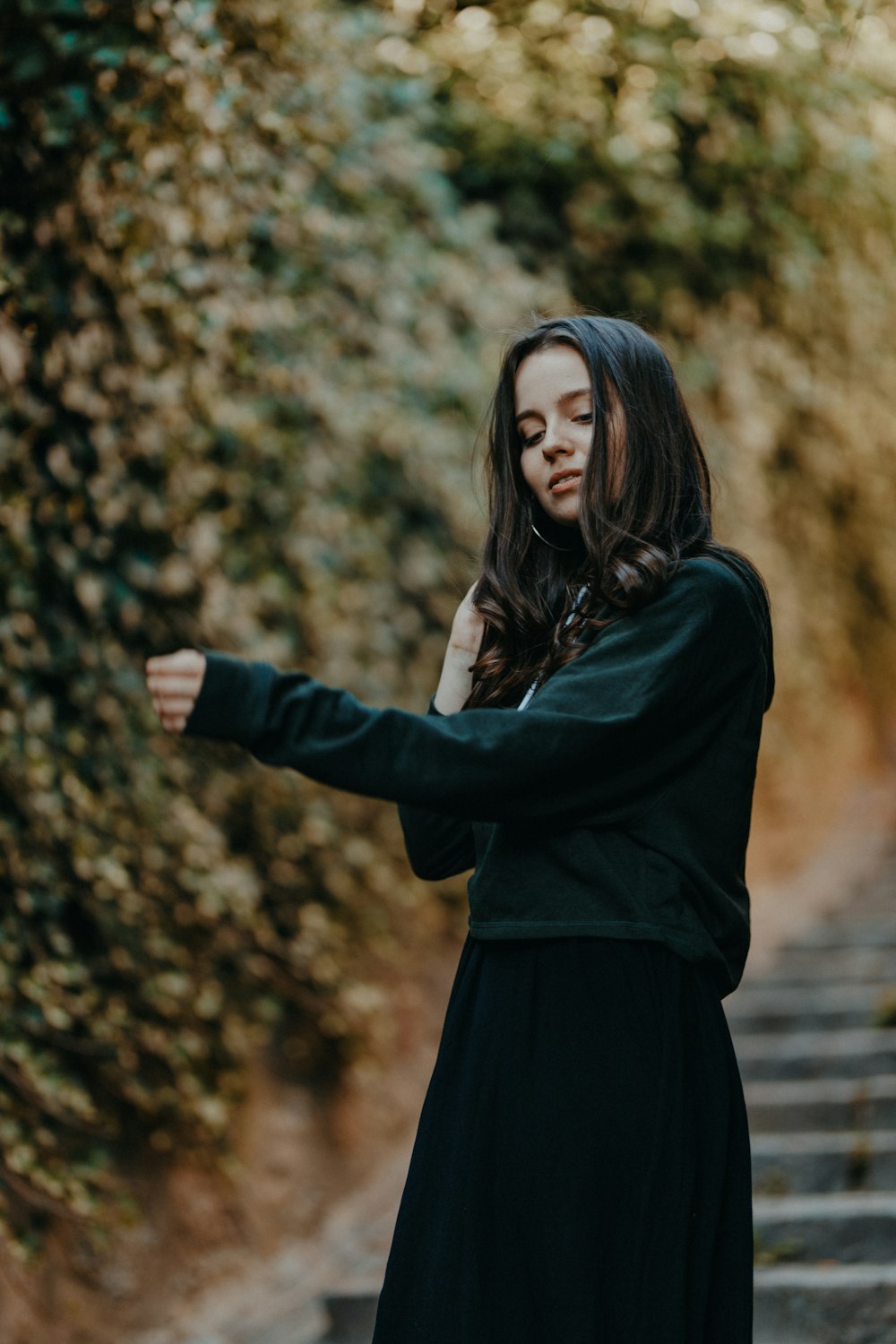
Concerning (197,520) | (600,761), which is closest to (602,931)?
(600,761)

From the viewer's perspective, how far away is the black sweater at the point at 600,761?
1.29 metres

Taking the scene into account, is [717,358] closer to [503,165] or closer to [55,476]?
[503,165]

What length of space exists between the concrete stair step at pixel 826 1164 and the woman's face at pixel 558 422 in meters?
2.05

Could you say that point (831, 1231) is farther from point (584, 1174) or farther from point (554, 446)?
point (554, 446)

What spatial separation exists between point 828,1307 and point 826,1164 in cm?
67

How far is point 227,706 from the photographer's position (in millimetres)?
1275

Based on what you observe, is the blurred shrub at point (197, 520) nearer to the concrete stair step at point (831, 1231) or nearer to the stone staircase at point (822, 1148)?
the stone staircase at point (822, 1148)

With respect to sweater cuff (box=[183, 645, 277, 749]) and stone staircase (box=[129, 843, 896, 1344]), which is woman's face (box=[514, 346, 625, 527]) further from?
stone staircase (box=[129, 843, 896, 1344])

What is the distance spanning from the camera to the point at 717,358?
5.60 metres

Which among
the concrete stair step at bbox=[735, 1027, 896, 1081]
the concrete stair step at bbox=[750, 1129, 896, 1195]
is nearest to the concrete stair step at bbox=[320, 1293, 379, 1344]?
the concrete stair step at bbox=[750, 1129, 896, 1195]

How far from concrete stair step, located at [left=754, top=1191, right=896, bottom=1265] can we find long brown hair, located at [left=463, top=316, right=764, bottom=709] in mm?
1664

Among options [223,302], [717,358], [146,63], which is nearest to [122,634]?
[223,302]

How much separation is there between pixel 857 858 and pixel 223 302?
14.5ft

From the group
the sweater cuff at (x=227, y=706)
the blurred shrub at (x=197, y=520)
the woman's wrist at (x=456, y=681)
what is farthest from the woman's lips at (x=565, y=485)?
the blurred shrub at (x=197, y=520)
